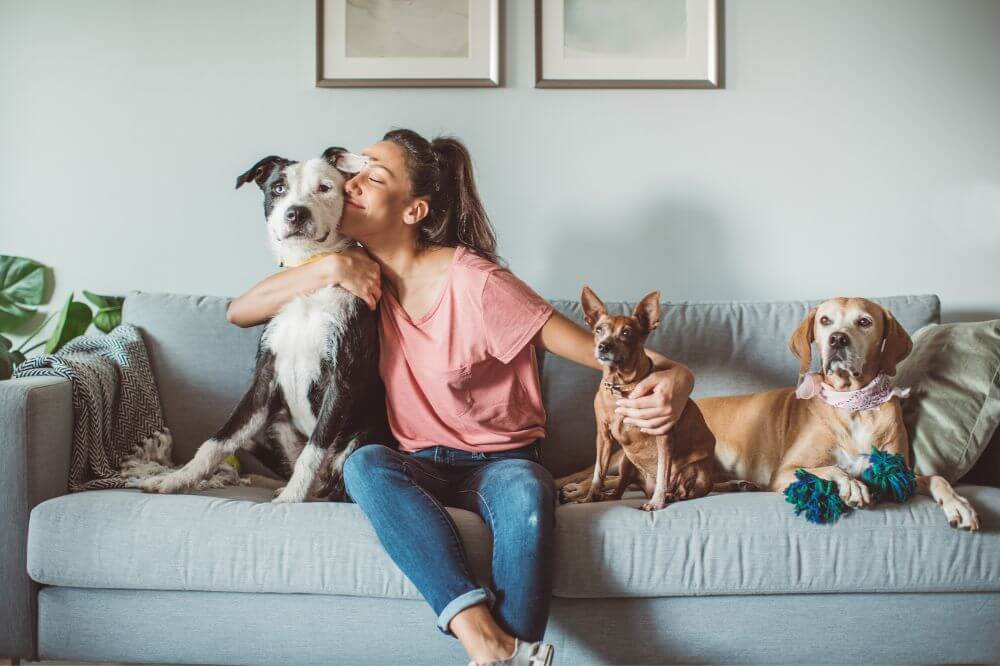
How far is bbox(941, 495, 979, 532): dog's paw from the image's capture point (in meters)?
1.56

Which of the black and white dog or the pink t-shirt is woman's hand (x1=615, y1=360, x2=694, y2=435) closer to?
the pink t-shirt

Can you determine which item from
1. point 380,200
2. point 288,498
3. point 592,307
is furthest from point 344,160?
point 288,498

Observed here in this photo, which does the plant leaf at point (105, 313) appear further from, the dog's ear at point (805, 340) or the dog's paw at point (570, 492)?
the dog's ear at point (805, 340)

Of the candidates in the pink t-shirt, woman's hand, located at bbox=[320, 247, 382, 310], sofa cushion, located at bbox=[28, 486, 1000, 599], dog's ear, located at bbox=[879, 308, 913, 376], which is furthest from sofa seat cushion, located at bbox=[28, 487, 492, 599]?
→ dog's ear, located at bbox=[879, 308, 913, 376]

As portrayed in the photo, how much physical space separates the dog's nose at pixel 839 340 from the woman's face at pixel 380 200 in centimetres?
99

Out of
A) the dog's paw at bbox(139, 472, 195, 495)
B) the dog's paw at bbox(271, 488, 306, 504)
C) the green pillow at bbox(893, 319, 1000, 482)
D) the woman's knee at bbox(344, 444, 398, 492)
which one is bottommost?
the dog's paw at bbox(271, 488, 306, 504)

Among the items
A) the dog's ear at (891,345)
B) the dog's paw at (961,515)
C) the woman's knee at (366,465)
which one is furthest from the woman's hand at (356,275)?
the dog's paw at (961,515)

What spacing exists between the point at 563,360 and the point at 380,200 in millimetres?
688

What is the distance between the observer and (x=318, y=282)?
5.99 feet

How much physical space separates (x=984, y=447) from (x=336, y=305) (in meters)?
1.53

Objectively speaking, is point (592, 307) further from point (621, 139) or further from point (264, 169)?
point (621, 139)

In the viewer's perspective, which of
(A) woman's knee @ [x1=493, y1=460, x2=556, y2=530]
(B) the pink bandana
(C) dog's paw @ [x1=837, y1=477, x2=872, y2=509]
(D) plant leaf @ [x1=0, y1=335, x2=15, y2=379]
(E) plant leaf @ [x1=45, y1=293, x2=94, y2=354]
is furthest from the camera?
(E) plant leaf @ [x1=45, y1=293, x2=94, y2=354]

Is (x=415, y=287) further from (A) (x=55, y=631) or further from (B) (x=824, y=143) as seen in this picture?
(B) (x=824, y=143)

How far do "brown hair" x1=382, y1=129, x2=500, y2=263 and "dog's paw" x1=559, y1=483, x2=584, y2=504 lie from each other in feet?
1.91
